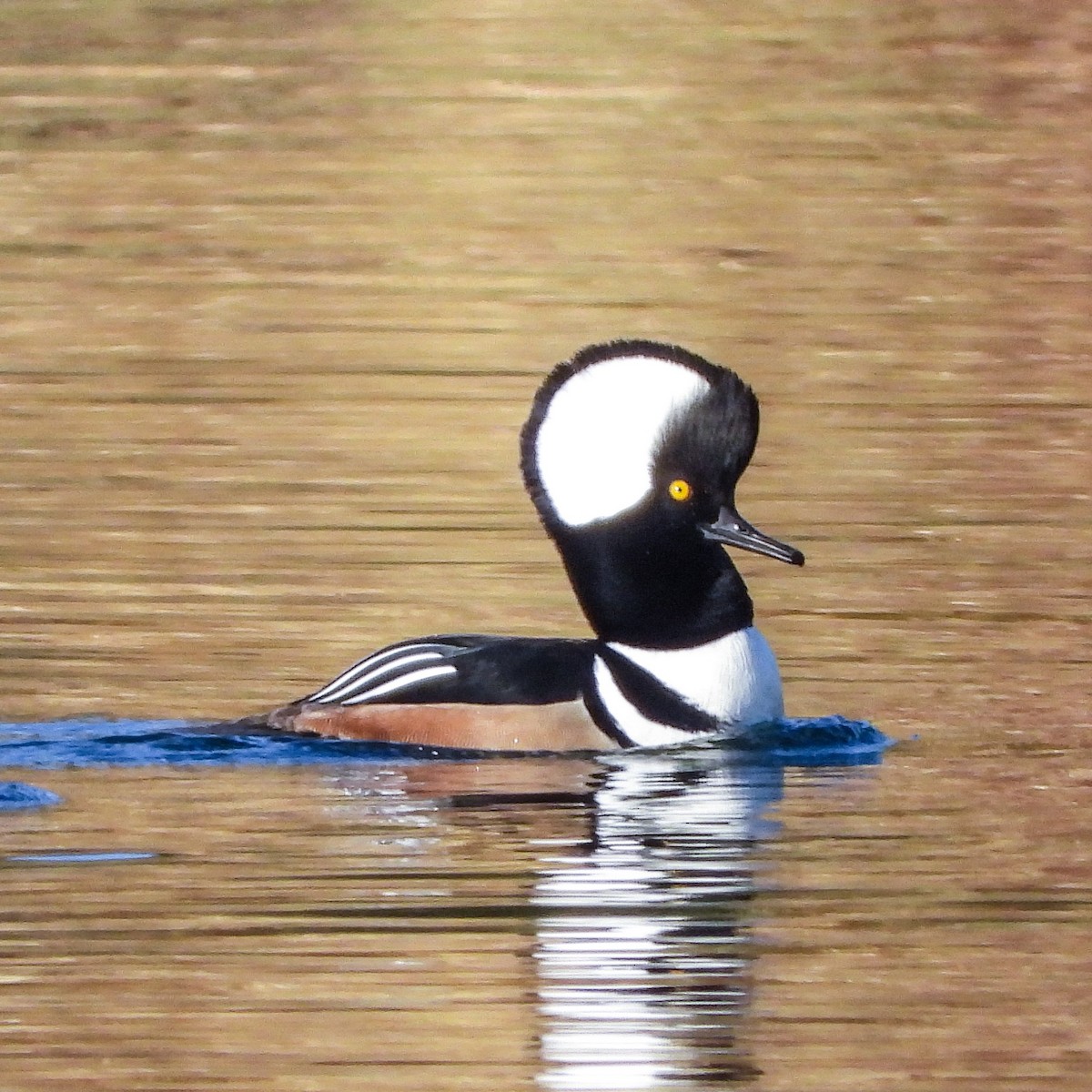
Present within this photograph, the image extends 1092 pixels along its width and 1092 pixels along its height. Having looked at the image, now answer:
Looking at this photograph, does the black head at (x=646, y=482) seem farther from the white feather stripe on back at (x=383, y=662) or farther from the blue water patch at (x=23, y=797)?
the blue water patch at (x=23, y=797)

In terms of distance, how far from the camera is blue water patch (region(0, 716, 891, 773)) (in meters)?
9.06

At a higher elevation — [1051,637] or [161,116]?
[161,116]

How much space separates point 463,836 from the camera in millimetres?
7871

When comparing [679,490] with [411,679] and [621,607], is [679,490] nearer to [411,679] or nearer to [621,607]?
[621,607]

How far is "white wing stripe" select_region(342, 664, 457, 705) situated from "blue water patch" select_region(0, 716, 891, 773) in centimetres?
16

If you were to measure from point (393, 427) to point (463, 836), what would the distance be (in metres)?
6.31

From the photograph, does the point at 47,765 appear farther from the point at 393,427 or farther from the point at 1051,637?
the point at 393,427

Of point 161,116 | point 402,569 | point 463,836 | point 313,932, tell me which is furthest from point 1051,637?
point 161,116

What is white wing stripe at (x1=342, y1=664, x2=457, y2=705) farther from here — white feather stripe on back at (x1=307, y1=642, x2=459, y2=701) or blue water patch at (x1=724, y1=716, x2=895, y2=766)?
blue water patch at (x1=724, y1=716, x2=895, y2=766)

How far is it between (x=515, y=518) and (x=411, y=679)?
331cm

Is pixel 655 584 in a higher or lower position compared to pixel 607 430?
lower

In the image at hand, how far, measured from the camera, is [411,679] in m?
9.34

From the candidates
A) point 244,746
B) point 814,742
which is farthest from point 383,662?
point 814,742

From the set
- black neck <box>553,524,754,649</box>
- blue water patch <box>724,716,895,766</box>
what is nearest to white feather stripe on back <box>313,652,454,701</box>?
black neck <box>553,524,754,649</box>
